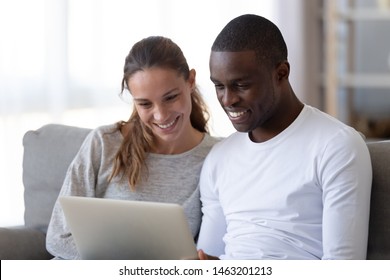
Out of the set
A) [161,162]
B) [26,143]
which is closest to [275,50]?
[161,162]

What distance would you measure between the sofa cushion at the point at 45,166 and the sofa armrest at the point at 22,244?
5 centimetres

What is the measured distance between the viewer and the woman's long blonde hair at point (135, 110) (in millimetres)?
1988

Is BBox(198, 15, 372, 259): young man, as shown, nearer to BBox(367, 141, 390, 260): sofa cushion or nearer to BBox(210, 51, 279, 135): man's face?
BBox(210, 51, 279, 135): man's face

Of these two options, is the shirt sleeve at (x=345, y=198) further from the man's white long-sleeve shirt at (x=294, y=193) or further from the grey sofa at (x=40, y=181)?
the grey sofa at (x=40, y=181)

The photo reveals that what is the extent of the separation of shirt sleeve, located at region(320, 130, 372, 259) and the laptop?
299mm

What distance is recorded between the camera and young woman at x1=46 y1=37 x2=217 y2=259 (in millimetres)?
1972

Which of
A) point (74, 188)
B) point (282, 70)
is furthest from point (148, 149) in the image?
point (282, 70)

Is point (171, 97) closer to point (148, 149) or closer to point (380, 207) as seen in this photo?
point (148, 149)

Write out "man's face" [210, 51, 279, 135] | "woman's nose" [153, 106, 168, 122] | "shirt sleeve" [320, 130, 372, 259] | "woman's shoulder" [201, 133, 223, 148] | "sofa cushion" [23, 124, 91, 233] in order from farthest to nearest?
"sofa cushion" [23, 124, 91, 233] → "woman's shoulder" [201, 133, 223, 148] → "woman's nose" [153, 106, 168, 122] → "man's face" [210, 51, 279, 135] → "shirt sleeve" [320, 130, 372, 259]

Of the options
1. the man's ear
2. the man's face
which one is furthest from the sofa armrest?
the man's ear

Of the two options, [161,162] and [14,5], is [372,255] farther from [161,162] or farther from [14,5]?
[14,5]

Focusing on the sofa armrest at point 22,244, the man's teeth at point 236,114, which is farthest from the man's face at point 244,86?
the sofa armrest at point 22,244

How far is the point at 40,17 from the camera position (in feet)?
10.2

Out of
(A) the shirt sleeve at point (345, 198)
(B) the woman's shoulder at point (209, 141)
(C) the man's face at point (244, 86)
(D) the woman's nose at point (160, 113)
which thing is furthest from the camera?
(B) the woman's shoulder at point (209, 141)
